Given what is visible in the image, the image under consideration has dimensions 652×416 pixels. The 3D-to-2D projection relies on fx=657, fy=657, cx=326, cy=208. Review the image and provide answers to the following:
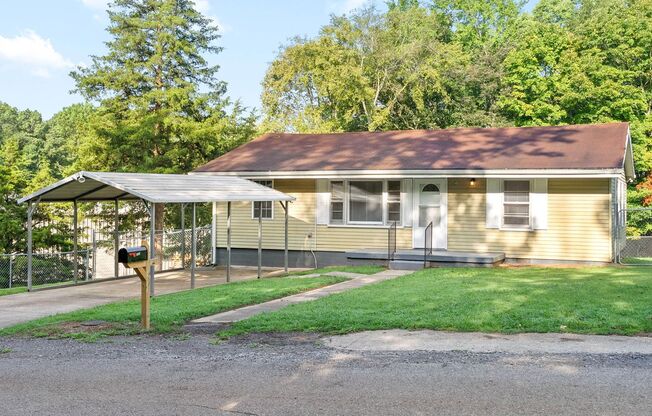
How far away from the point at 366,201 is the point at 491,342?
488 inches

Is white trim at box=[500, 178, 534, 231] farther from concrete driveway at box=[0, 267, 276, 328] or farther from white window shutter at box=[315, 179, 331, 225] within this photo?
concrete driveway at box=[0, 267, 276, 328]

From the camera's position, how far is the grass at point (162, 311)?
8961mm

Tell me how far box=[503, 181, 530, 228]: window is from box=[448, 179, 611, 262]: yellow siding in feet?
0.96

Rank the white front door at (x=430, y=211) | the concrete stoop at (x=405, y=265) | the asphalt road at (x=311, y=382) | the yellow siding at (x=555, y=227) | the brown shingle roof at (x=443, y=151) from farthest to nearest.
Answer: the white front door at (x=430, y=211)
the brown shingle roof at (x=443, y=151)
the concrete stoop at (x=405, y=265)
the yellow siding at (x=555, y=227)
the asphalt road at (x=311, y=382)

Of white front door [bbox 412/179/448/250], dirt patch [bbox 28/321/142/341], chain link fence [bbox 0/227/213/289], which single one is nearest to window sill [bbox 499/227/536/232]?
white front door [bbox 412/179/448/250]

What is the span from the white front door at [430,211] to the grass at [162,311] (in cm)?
573

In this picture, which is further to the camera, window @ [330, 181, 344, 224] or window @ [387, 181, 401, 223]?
window @ [330, 181, 344, 224]

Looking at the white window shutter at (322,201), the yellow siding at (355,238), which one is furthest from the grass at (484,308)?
the white window shutter at (322,201)

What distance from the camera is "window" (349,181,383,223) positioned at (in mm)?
19594

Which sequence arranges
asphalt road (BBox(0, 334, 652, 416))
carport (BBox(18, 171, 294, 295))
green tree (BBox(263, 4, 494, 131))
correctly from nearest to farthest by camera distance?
asphalt road (BBox(0, 334, 652, 416)) → carport (BBox(18, 171, 294, 295)) → green tree (BBox(263, 4, 494, 131))

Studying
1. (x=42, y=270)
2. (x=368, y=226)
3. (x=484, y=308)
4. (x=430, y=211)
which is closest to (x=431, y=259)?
(x=430, y=211)

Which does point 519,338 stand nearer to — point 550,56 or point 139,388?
point 139,388

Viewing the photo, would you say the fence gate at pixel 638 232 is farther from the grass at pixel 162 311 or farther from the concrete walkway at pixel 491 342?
the concrete walkway at pixel 491 342

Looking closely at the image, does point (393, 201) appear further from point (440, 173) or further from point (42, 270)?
point (42, 270)
